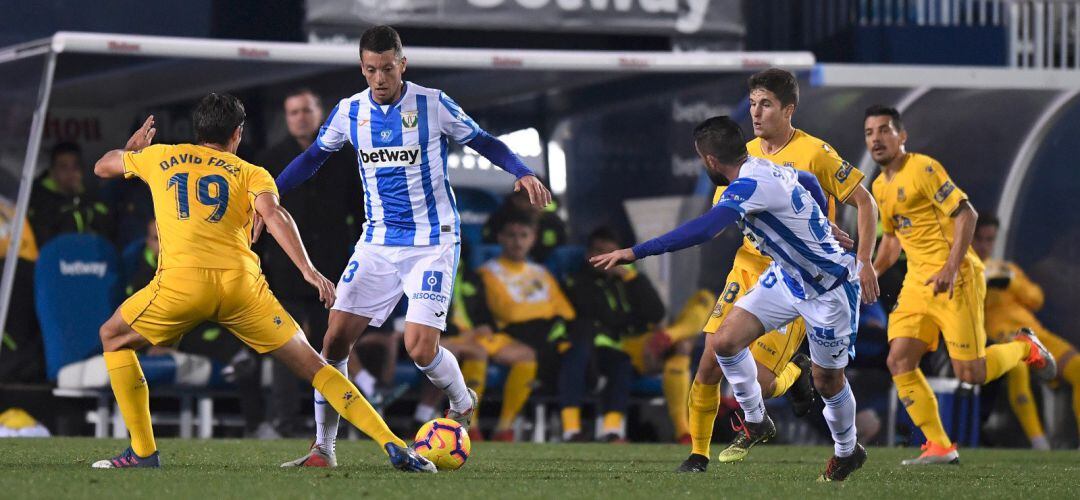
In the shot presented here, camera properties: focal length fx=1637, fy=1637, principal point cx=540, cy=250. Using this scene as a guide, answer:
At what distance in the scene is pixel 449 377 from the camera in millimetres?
7727

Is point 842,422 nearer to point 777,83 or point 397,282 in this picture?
point 777,83

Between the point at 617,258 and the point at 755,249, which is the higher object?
the point at 617,258

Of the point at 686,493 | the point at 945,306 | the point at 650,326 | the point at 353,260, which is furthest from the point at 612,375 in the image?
the point at 686,493

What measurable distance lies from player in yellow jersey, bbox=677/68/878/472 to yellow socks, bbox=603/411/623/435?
2931 mm

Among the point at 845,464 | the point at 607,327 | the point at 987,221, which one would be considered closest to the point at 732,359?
the point at 845,464

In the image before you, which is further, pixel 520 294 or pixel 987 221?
pixel 520 294

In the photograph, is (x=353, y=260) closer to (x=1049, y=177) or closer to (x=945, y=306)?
(x=945, y=306)

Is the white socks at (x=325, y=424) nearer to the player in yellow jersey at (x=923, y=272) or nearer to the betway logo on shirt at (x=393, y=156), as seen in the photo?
the betway logo on shirt at (x=393, y=156)

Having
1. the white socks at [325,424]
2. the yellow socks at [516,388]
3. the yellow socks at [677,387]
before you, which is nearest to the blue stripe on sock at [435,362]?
the white socks at [325,424]

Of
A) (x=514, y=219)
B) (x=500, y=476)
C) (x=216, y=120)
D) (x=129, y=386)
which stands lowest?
(x=500, y=476)

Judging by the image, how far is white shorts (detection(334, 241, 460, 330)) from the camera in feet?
24.6

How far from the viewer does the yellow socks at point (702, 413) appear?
24.7ft

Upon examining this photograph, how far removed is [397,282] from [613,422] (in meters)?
4.07

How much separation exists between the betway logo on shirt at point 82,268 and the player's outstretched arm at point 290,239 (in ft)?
15.9
